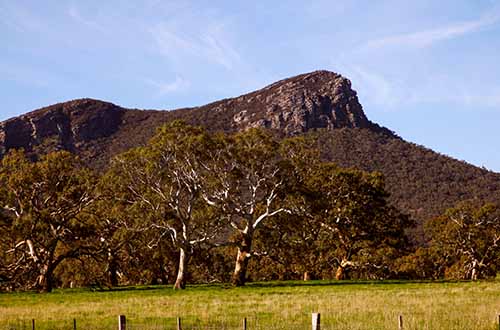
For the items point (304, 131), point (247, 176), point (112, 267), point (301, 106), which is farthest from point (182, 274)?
point (301, 106)

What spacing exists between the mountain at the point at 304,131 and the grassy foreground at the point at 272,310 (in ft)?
198

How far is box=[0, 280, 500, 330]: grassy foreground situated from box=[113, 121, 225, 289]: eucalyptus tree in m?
9.67

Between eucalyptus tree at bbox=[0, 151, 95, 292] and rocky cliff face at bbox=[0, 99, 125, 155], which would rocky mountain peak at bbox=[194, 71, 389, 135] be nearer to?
rocky cliff face at bbox=[0, 99, 125, 155]

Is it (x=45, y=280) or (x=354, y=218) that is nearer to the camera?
(x=45, y=280)

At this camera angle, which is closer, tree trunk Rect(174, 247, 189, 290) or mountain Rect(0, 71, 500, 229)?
tree trunk Rect(174, 247, 189, 290)

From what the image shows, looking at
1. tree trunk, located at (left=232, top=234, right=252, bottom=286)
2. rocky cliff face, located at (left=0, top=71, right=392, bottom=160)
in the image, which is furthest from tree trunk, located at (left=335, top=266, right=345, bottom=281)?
rocky cliff face, located at (left=0, top=71, right=392, bottom=160)

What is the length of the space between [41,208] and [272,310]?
78.3 ft

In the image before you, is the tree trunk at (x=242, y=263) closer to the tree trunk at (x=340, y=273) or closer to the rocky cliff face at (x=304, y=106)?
the tree trunk at (x=340, y=273)

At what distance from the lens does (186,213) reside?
48.2m

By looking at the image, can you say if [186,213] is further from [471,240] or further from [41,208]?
[471,240]

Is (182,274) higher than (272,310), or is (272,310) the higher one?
(182,274)

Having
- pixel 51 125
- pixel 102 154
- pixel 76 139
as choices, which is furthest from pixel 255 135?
pixel 51 125

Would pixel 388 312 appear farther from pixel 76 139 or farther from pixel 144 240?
pixel 76 139

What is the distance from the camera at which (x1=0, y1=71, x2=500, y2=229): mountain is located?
102125 millimetres
